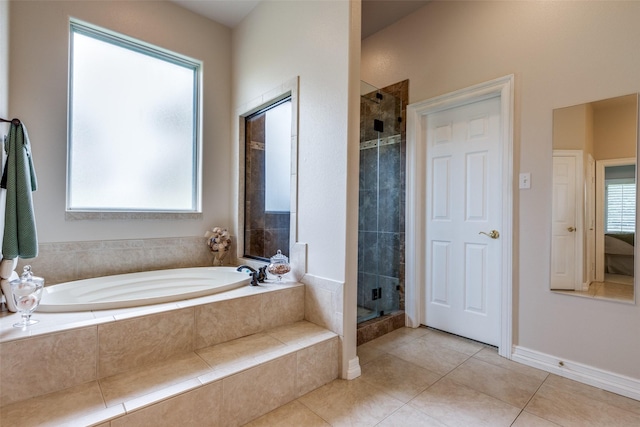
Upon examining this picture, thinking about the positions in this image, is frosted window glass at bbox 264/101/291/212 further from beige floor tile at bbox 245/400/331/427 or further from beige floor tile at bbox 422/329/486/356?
beige floor tile at bbox 422/329/486/356

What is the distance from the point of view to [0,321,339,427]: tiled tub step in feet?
3.86

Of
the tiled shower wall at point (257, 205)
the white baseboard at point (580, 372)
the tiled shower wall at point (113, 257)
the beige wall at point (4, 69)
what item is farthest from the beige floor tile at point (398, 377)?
the beige wall at point (4, 69)

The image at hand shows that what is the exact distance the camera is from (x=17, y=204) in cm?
162

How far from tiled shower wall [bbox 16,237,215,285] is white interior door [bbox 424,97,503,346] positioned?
2.23 m

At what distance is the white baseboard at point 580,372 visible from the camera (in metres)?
1.72

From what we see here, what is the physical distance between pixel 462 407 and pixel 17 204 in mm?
2649

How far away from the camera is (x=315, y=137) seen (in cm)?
215

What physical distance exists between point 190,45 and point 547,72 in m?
3.01

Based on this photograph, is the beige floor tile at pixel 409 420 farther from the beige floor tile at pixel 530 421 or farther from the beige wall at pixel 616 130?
the beige wall at pixel 616 130

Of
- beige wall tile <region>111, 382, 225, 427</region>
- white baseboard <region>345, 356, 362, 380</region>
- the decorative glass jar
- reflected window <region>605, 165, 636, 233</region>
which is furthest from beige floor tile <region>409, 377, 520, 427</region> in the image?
reflected window <region>605, 165, 636, 233</region>

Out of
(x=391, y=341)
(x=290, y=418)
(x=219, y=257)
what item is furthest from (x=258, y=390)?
(x=219, y=257)

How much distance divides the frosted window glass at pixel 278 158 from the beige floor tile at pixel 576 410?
204cm

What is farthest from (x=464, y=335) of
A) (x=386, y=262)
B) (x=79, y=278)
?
(x=79, y=278)

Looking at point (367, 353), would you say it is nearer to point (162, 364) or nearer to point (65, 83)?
point (162, 364)
